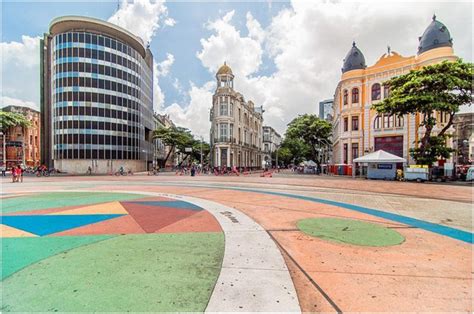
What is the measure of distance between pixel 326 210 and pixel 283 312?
7.05m

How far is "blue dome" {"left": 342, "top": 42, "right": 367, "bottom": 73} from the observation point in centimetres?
3958

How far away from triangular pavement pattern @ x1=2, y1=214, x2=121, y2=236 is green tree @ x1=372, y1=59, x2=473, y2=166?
93.9 feet

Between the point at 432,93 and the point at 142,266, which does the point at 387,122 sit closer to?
the point at 432,93

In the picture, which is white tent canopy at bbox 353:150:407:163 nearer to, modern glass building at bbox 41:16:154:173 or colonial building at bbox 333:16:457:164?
colonial building at bbox 333:16:457:164

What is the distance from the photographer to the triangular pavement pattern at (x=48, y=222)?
6527 millimetres

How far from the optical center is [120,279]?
12.4 feet

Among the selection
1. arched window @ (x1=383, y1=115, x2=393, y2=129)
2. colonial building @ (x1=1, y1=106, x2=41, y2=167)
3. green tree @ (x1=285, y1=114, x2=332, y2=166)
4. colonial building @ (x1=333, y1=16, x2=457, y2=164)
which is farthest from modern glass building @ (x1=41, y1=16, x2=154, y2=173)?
arched window @ (x1=383, y1=115, x2=393, y2=129)

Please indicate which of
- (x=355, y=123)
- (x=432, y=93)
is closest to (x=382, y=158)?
(x=432, y=93)

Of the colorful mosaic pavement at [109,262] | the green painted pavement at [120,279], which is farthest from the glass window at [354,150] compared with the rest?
the green painted pavement at [120,279]

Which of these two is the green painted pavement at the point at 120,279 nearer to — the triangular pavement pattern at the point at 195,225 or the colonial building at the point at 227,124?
the triangular pavement pattern at the point at 195,225

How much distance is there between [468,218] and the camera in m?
8.31

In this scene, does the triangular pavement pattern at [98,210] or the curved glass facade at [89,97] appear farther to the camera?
the curved glass facade at [89,97]

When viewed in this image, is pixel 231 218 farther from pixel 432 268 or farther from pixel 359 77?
pixel 359 77

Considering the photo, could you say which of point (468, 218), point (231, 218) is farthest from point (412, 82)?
point (231, 218)
